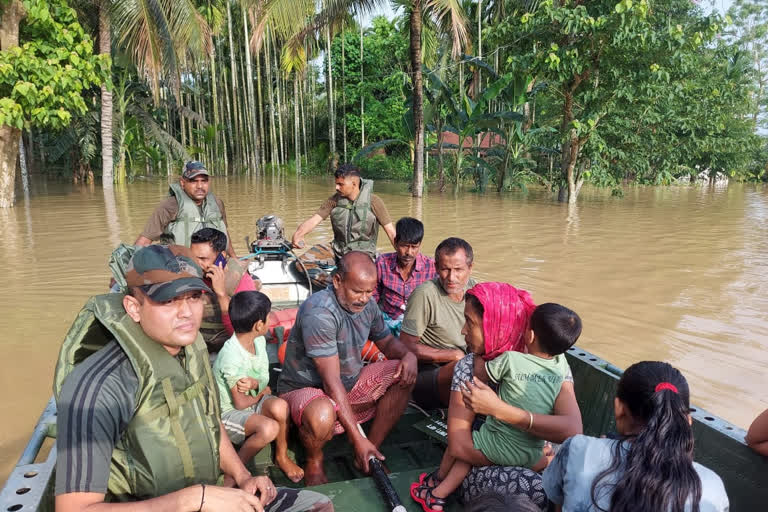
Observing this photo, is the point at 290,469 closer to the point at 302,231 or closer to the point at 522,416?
the point at 522,416

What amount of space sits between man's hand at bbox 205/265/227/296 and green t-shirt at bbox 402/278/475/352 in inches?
48.6

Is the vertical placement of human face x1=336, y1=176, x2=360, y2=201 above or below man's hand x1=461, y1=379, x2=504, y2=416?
above

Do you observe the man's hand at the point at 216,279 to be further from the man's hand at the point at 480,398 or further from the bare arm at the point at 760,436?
the bare arm at the point at 760,436

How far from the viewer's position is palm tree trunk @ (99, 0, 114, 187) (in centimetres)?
1410

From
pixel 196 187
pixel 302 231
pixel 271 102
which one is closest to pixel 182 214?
pixel 196 187

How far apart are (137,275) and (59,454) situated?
0.53 meters

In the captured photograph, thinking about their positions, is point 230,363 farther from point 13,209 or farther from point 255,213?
point 13,209

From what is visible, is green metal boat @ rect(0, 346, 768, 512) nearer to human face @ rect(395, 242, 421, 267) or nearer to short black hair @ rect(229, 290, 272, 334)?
short black hair @ rect(229, 290, 272, 334)

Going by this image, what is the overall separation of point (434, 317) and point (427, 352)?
224mm

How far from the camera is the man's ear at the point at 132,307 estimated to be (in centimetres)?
161

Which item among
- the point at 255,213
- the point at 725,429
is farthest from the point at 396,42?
the point at 725,429

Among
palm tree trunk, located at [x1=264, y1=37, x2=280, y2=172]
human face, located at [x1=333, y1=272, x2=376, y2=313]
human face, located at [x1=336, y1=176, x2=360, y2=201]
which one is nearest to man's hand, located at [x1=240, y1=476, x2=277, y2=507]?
human face, located at [x1=333, y1=272, x2=376, y2=313]

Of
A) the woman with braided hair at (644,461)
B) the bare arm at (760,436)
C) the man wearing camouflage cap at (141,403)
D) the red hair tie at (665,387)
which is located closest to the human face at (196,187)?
the man wearing camouflage cap at (141,403)

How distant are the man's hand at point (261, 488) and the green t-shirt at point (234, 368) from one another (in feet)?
3.05
